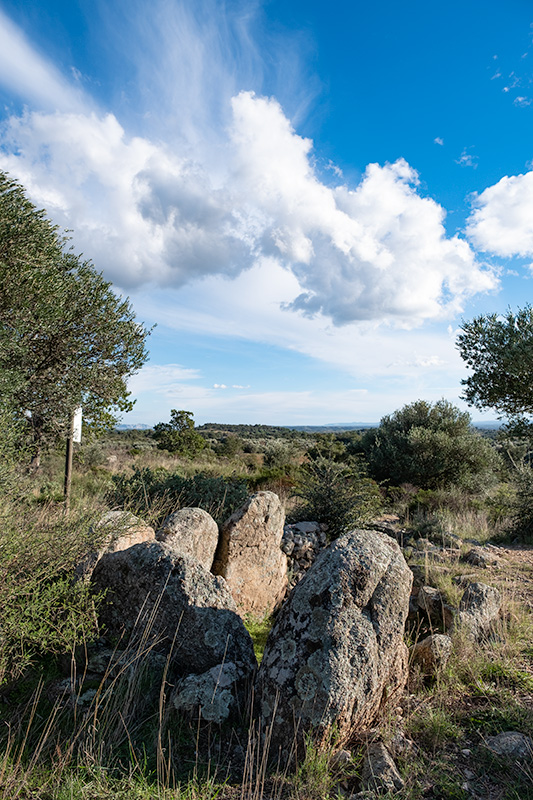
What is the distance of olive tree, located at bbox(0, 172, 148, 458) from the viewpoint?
28.4ft

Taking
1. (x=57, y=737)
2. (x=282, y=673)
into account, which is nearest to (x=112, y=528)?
(x=57, y=737)

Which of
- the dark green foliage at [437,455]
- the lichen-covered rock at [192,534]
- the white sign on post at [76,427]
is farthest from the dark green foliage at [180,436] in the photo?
the lichen-covered rock at [192,534]

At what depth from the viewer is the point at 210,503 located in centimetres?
879

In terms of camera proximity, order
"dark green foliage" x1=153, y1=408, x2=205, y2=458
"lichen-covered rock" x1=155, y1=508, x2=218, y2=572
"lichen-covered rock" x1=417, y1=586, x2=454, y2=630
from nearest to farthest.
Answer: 1. "lichen-covered rock" x1=417, y1=586, x2=454, y2=630
2. "lichen-covered rock" x1=155, y1=508, x2=218, y2=572
3. "dark green foliage" x1=153, y1=408, x2=205, y2=458

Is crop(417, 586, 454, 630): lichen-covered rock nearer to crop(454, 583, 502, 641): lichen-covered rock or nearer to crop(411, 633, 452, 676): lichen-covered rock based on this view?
crop(454, 583, 502, 641): lichen-covered rock

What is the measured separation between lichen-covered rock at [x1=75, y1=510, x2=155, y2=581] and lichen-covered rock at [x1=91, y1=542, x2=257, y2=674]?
0.40ft

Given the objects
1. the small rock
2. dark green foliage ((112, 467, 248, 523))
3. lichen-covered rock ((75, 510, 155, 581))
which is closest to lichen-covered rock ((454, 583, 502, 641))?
the small rock

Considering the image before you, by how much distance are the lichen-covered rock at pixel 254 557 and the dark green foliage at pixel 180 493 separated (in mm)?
1793

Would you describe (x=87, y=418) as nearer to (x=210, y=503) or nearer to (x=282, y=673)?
(x=210, y=503)

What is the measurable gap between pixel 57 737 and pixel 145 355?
32.9 feet

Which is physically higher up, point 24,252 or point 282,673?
point 24,252

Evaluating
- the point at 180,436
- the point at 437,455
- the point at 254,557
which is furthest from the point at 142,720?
the point at 180,436

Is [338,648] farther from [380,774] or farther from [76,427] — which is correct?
[76,427]

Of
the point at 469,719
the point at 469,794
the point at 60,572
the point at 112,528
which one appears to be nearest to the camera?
the point at 469,794
